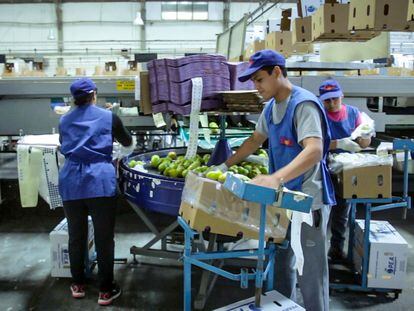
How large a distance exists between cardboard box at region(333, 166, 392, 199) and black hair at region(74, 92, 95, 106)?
154 cm

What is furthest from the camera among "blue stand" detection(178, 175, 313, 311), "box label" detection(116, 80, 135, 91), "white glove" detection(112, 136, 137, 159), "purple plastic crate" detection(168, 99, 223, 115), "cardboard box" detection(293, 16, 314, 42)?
"box label" detection(116, 80, 135, 91)

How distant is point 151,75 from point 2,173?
4693mm

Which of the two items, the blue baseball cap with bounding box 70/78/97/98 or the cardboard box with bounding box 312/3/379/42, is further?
the cardboard box with bounding box 312/3/379/42

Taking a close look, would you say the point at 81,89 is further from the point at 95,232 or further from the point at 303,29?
the point at 303,29

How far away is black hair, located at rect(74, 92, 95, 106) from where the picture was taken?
Result: 2.29m

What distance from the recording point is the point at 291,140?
5.82 ft

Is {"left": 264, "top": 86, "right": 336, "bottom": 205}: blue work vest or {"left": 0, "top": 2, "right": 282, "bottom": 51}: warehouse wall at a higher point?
{"left": 0, "top": 2, "right": 282, "bottom": 51}: warehouse wall

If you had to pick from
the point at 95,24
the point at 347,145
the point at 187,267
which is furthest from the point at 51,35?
the point at 187,267

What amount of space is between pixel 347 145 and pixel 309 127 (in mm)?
1162

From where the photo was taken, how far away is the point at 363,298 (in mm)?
2586

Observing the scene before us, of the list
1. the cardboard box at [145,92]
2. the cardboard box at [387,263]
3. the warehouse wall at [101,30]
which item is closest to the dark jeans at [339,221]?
the cardboard box at [387,263]

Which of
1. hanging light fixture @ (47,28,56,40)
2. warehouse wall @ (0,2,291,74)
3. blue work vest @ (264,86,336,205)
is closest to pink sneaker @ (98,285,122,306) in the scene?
blue work vest @ (264,86,336,205)

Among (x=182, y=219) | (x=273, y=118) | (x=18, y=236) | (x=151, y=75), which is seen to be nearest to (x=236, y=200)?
(x=182, y=219)

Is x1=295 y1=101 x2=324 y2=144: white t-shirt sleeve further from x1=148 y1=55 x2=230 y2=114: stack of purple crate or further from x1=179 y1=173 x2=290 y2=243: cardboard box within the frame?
x1=148 y1=55 x2=230 y2=114: stack of purple crate
